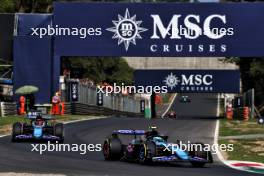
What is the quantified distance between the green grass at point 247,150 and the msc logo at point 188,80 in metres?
16.9

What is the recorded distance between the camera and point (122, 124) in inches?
1341

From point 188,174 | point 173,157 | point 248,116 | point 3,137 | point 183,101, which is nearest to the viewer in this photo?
point 188,174

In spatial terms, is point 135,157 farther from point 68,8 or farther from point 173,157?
point 68,8

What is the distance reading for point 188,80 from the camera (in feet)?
138

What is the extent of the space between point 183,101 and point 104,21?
70.9m

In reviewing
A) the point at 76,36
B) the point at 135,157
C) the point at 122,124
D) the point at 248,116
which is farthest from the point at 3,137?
the point at 248,116

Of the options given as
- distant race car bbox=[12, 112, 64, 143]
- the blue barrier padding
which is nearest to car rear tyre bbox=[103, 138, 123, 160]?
distant race car bbox=[12, 112, 64, 143]

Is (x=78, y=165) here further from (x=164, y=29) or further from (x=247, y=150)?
(x=164, y=29)

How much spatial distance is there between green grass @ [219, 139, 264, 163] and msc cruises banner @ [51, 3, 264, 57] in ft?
38.7

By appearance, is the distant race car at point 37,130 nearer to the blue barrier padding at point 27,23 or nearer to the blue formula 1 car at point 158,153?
the blue formula 1 car at point 158,153

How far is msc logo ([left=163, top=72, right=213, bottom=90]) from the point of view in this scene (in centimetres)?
4194

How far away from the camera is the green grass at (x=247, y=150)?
19469 mm

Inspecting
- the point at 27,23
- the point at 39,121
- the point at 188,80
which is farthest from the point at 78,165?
the point at 188,80

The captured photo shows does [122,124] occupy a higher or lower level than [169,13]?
lower
